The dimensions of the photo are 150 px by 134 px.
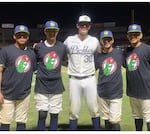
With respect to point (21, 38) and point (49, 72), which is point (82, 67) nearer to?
point (49, 72)

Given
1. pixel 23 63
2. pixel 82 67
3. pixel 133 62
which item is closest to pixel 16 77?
pixel 23 63

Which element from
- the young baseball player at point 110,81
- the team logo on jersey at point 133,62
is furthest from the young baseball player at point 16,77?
the team logo on jersey at point 133,62

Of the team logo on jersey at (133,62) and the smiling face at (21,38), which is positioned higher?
the smiling face at (21,38)

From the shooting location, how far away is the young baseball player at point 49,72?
5781 millimetres

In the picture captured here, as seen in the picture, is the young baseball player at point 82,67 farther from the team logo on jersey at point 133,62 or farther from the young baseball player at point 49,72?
the team logo on jersey at point 133,62

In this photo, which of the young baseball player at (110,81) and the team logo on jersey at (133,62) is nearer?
the team logo on jersey at (133,62)

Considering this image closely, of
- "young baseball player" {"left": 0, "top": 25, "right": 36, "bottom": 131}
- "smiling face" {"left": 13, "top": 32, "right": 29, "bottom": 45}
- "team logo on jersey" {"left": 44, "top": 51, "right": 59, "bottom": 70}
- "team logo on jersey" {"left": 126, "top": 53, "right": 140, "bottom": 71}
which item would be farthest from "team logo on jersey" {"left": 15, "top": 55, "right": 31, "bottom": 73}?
"team logo on jersey" {"left": 126, "top": 53, "right": 140, "bottom": 71}

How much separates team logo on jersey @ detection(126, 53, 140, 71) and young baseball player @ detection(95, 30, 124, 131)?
169 millimetres

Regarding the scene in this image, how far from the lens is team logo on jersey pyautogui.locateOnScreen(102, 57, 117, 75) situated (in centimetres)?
588

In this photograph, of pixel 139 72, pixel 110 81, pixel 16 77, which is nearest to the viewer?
pixel 16 77

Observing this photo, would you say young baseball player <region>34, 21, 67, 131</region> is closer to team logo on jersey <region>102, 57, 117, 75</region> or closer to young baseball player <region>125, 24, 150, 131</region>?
team logo on jersey <region>102, 57, 117, 75</region>

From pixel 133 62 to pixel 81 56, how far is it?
2.71 feet

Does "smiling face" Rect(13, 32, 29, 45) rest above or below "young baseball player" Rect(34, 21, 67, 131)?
above

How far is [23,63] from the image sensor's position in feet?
18.1
